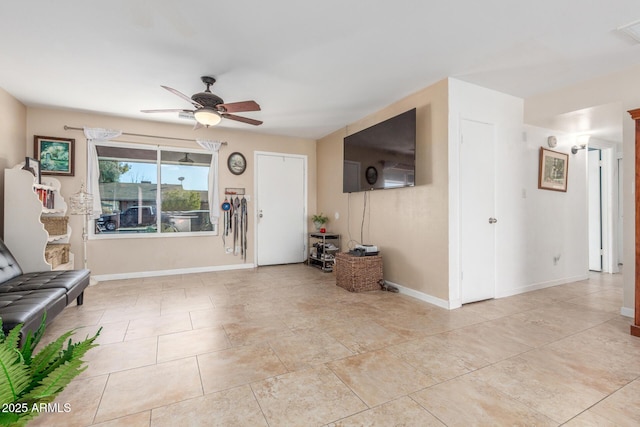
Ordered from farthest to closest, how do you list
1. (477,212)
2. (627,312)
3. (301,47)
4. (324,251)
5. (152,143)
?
(324,251), (152,143), (477,212), (627,312), (301,47)

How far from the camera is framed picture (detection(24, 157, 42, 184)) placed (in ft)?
12.1

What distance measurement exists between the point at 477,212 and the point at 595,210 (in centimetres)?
344

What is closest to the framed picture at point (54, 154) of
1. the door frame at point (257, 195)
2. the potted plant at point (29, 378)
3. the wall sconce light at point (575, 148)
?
the door frame at point (257, 195)

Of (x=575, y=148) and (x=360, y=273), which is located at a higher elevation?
(x=575, y=148)

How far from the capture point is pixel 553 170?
4180 millimetres

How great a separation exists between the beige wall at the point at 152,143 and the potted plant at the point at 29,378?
4449 millimetres

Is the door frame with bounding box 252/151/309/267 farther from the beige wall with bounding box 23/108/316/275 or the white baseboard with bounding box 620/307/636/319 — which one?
the white baseboard with bounding box 620/307/636/319

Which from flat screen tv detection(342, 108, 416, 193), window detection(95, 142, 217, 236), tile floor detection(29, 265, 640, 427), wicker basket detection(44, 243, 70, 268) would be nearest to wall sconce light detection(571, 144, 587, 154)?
tile floor detection(29, 265, 640, 427)

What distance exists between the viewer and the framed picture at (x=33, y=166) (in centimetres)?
368

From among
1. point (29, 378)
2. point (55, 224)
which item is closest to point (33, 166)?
point (55, 224)

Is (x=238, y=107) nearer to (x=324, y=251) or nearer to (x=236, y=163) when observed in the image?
(x=236, y=163)

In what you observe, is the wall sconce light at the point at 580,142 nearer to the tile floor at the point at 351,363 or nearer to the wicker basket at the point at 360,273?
the tile floor at the point at 351,363

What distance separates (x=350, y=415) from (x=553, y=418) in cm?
102

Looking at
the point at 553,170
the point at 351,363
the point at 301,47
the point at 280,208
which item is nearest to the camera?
the point at 351,363
